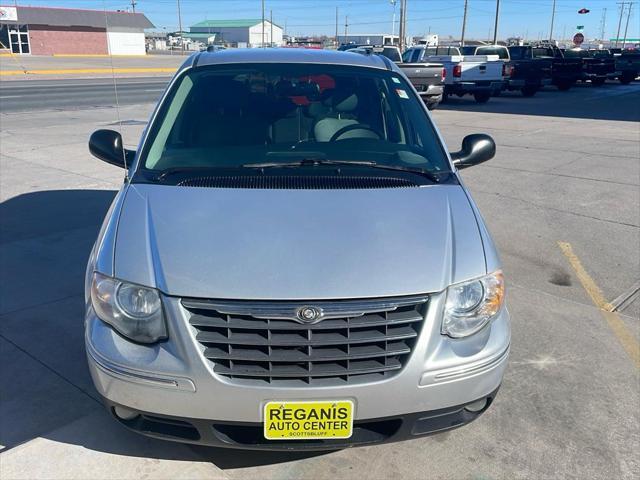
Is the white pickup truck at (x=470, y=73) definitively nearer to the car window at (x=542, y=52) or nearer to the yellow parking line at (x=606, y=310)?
the car window at (x=542, y=52)

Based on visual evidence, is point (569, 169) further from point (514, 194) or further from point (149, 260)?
point (149, 260)

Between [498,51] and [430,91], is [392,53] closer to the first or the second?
[498,51]

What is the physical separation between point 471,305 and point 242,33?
6094 centimetres

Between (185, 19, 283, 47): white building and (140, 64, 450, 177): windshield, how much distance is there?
6753 millimetres

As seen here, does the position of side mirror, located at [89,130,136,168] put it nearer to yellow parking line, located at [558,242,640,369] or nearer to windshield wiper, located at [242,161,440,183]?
windshield wiper, located at [242,161,440,183]

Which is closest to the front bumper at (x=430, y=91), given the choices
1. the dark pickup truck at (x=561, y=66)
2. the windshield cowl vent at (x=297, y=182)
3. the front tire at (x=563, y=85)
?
the dark pickup truck at (x=561, y=66)

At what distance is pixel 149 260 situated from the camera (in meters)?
2.59

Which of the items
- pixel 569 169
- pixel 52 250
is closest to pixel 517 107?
pixel 569 169

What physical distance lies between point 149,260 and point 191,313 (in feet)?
1.09

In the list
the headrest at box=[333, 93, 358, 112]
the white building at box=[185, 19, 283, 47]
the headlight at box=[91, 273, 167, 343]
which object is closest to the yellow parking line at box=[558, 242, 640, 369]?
the headrest at box=[333, 93, 358, 112]

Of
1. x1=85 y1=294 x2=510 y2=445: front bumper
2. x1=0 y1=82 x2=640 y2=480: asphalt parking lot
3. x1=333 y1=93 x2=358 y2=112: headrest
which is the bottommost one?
x1=0 y1=82 x2=640 y2=480: asphalt parking lot

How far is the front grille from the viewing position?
240cm

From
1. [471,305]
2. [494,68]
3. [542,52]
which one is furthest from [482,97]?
[471,305]

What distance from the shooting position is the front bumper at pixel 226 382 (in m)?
2.39
